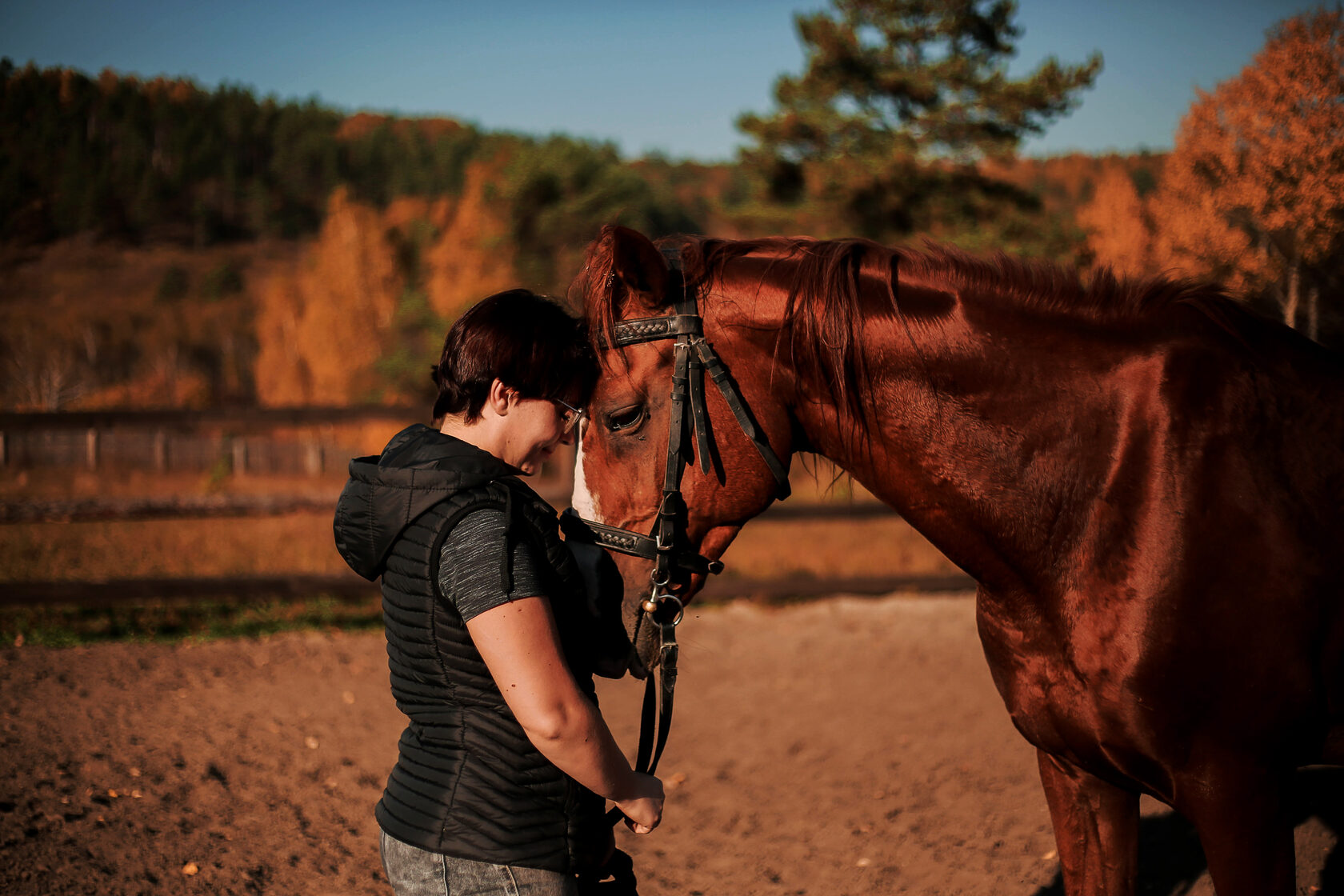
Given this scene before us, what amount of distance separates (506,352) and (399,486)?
302 mm

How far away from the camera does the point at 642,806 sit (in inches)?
56.7

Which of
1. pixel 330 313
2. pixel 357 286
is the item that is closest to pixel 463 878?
pixel 330 313

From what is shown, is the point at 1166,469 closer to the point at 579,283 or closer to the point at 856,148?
the point at 579,283

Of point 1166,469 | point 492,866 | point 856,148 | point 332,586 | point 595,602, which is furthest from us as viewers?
point 856,148

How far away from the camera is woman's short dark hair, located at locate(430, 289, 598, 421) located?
4.73 ft

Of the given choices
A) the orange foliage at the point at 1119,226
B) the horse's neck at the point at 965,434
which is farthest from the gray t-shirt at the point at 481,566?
the orange foliage at the point at 1119,226

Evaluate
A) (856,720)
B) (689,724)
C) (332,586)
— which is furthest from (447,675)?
(332,586)

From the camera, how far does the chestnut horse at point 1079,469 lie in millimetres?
1616

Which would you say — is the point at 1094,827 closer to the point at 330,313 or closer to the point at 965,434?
the point at 965,434

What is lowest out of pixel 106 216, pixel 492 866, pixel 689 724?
pixel 689 724

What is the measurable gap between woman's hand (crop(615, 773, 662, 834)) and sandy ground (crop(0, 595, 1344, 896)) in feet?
6.56

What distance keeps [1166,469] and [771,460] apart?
821 millimetres

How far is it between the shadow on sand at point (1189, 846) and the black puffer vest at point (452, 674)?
2477mm

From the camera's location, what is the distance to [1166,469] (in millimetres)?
1655
